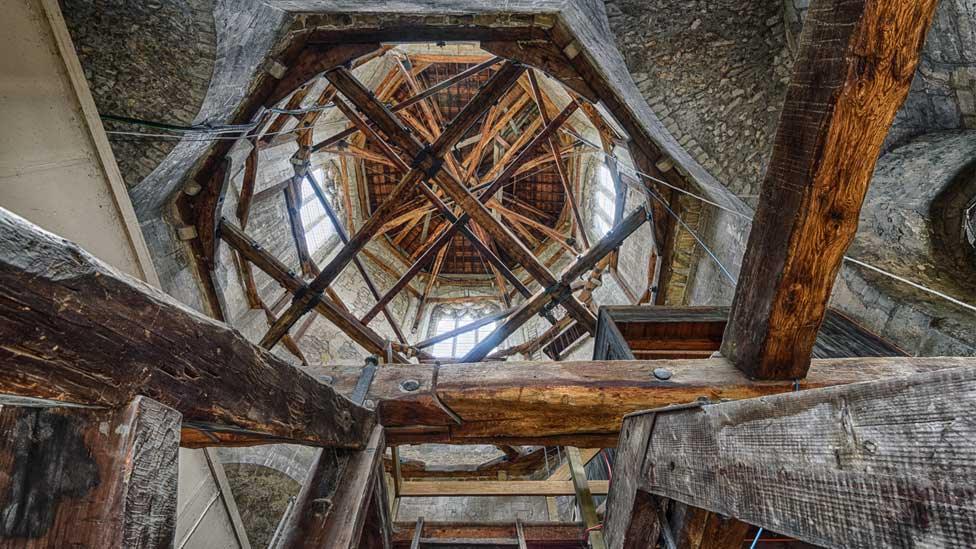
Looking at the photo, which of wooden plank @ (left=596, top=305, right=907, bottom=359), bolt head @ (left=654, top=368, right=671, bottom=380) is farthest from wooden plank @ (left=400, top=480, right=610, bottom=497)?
bolt head @ (left=654, top=368, right=671, bottom=380)

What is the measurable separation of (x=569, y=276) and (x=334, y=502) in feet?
14.3

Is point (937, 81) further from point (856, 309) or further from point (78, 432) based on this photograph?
point (78, 432)

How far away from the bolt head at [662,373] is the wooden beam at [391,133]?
3.68 metres

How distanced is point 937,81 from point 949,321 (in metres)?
1.68

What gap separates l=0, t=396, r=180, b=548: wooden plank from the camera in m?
0.62

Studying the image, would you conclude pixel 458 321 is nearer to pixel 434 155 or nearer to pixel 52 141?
pixel 434 155

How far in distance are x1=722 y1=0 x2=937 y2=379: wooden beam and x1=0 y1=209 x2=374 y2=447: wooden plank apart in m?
1.90

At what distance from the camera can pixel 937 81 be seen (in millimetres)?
2867

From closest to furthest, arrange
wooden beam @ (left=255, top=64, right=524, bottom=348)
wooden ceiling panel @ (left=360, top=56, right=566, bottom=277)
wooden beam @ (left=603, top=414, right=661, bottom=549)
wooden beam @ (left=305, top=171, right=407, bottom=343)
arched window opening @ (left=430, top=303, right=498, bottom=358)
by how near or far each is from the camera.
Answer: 1. wooden beam @ (left=603, top=414, right=661, bottom=549)
2. wooden beam @ (left=255, top=64, right=524, bottom=348)
3. wooden beam @ (left=305, top=171, right=407, bottom=343)
4. wooden ceiling panel @ (left=360, top=56, right=566, bottom=277)
5. arched window opening @ (left=430, top=303, right=498, bottom=358)

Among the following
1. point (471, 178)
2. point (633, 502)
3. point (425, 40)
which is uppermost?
point (471, 178)

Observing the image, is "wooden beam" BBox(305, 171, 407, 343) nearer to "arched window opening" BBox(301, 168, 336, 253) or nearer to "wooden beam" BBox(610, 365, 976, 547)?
"arched window opening" BBox(301, 168, 336, 253)

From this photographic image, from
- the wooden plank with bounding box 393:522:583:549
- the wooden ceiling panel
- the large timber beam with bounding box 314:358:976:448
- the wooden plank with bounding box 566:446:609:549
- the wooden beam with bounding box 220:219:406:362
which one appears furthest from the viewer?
the wooden ceiling panel

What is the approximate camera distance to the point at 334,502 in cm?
157

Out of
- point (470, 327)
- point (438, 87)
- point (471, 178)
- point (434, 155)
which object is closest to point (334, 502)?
point (434, 155)
